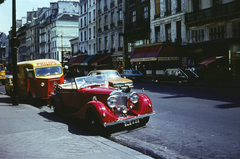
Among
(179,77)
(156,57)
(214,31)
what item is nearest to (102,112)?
(179,77)

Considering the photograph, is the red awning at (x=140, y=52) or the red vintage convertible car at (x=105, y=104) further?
the red awning at (x=140, y=52)

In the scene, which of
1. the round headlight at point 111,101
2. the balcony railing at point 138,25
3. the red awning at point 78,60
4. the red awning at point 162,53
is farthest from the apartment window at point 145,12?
the round headlight at point 111,101

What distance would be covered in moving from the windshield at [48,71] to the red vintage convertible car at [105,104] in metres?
4.77

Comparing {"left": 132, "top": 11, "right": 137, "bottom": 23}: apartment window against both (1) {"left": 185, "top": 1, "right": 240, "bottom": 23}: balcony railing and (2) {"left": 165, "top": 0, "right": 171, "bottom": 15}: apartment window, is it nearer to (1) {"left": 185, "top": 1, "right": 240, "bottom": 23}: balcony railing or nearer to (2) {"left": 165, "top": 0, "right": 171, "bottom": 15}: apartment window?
(2) {"left": 165, "top": 0, "right": 171, "bottom": 15}: apartment window

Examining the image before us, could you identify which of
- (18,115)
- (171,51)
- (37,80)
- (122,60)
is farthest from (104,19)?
(18,115)

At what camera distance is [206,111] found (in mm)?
8664

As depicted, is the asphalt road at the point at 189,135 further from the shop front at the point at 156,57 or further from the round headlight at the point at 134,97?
the shop front at the point at 156,57

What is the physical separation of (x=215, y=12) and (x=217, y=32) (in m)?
1.98

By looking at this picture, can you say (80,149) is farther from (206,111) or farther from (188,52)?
(188,52)

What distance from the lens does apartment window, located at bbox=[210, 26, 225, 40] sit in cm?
2383

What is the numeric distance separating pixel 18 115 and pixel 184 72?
15.8 metres

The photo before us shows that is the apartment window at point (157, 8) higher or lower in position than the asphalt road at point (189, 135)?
higher

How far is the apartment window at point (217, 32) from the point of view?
2383cm

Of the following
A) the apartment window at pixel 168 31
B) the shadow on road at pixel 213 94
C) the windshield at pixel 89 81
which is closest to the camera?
the windshield at pixel 89 81
